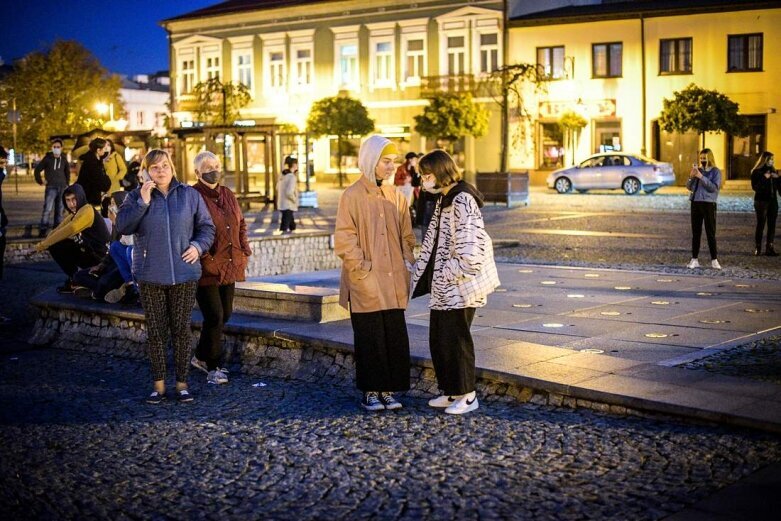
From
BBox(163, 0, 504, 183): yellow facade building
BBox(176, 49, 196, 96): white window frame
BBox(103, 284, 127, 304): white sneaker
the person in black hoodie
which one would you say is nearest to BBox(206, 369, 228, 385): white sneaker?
BBox(103, 284, 127, 304): white sneaker

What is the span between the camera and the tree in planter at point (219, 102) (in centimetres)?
4822

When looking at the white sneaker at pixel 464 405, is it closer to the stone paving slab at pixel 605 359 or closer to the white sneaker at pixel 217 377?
the stone paving slab at pixel 605 359

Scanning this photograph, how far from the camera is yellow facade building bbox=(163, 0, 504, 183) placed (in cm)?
5012

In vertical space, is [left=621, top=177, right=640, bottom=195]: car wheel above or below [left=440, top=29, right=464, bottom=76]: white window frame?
below

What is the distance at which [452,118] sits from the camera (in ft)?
154

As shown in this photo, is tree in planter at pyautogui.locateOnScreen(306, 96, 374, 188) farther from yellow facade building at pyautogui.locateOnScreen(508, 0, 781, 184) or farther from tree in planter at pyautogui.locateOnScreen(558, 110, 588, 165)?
tree in planter at pyautogui.locateOnScreen(558, 110, 588, 165)

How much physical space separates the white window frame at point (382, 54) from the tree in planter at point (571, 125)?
9619 mm

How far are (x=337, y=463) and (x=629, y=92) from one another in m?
42.4

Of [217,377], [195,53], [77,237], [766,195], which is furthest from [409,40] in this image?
[217,377]

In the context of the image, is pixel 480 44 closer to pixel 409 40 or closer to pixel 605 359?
pixel 409 40

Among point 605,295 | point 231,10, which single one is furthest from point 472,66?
point 605,295

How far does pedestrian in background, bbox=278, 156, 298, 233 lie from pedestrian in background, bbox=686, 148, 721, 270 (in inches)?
343

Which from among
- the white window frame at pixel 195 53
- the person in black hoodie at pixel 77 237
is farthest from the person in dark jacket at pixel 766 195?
the white window frame at pixel 195 53

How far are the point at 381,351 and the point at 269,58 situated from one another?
Result: 51.9m
